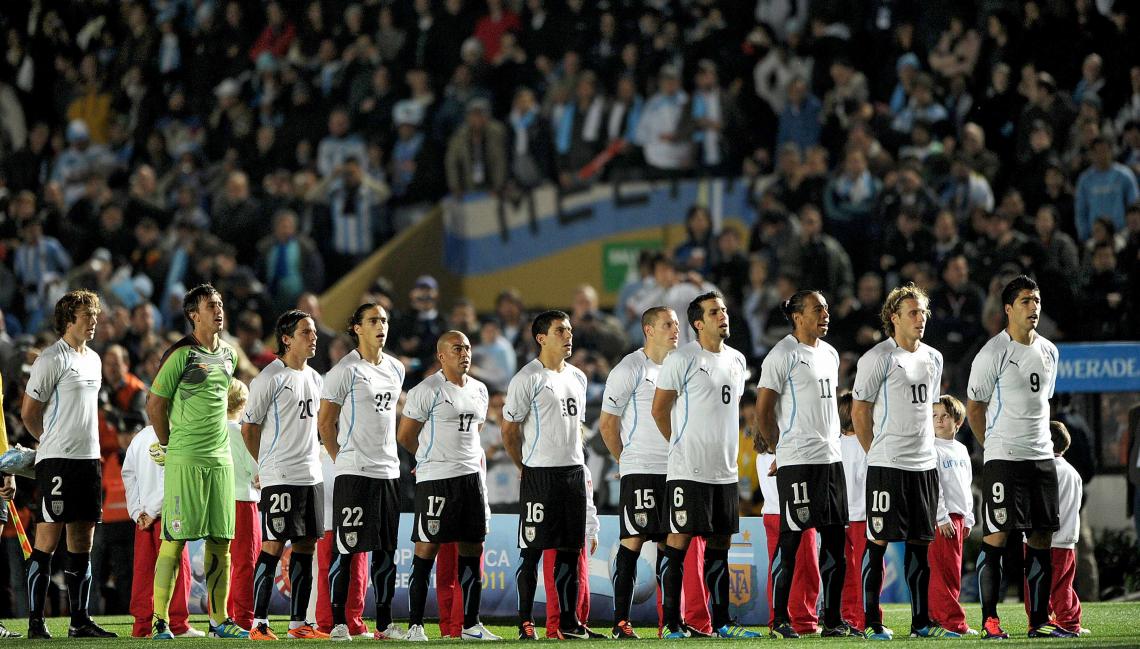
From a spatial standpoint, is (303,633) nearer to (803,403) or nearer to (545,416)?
(545,416)

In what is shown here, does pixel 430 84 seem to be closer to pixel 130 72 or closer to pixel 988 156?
pixel 130 72

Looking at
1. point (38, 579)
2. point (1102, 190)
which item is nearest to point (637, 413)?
point (38, 579)

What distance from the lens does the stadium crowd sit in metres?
17.3

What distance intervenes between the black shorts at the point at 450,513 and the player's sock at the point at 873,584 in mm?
2465

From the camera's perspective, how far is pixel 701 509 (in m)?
11.1

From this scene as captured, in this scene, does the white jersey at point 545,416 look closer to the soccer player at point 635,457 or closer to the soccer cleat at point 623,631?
the soccer player at point 635,457

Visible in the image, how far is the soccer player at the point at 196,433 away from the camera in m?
11.3

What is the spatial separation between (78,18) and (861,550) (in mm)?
18338

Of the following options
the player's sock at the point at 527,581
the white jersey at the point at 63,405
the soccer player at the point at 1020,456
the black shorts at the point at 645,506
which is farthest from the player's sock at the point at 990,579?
the white jersey at the point at 63,405

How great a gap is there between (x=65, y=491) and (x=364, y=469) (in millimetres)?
1954

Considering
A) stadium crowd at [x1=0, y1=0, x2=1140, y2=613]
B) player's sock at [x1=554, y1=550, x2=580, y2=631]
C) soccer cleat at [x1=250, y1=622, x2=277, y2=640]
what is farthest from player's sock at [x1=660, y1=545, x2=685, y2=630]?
stadium crowd at [x1=0, y1=0, x2=1140, y2=613]

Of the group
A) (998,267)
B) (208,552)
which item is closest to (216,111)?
(998,267)

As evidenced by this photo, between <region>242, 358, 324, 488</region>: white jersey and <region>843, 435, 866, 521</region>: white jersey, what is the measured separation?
3.68 metres

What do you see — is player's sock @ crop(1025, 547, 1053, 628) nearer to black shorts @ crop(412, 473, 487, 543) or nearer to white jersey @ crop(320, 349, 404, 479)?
black shorts @ crop(412, 473, 487, 543)
